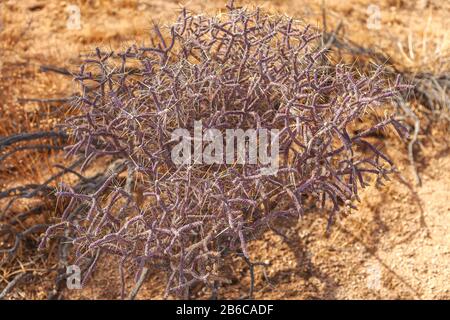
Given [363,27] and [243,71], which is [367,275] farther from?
[363,27]

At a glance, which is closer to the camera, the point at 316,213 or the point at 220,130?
the point at 220,130

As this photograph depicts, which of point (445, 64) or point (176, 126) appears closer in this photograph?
point (176, 126)

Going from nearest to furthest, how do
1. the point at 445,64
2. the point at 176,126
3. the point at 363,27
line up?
the point at 176,126, the point at 445,64, the point at 363,27

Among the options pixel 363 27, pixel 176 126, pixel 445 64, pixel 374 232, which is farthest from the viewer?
pixel 363 27

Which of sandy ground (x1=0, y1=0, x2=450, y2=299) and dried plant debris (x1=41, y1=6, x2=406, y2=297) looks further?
sandy ground (x1=0, y1=0, x2=450, y2=299)
